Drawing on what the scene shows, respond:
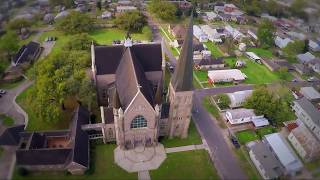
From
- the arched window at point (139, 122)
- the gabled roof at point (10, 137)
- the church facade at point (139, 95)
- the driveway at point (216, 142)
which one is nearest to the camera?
the church facade at point (139, 95)

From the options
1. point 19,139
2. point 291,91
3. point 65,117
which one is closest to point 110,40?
point 65,117

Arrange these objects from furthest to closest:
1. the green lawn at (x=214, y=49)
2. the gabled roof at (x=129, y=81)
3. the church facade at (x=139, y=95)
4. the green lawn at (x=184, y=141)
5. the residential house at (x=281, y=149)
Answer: the green lawn at (x=214, y=49), the green lawn at (x=184, y=141), the residential house at (x=281, y=149), the gabled roof at (x=129, y=81), the church facade at (x=139, y=95)

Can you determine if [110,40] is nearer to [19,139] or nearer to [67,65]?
[67,65]

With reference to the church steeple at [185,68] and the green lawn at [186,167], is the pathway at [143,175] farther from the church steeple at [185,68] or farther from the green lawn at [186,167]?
the church steeple at [185,68]

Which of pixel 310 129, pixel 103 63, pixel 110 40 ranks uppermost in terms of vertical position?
pixel 103 63

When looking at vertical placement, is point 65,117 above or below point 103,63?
below

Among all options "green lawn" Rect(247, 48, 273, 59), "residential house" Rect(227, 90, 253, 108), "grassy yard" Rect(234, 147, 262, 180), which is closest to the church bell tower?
"grassy yard" Rect(234, 147, 262, 180)

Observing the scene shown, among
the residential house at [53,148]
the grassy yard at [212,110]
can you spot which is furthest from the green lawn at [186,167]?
the residential house at [53,148]
